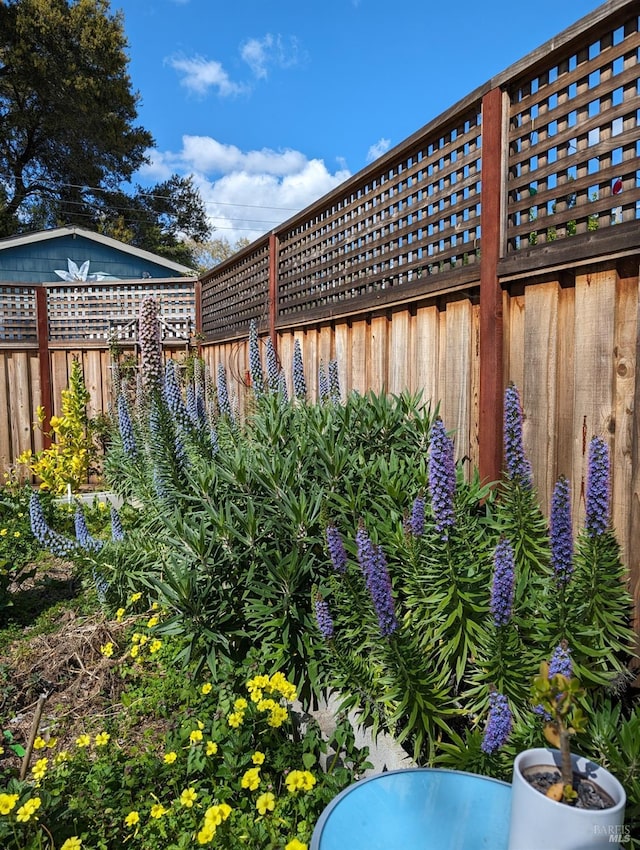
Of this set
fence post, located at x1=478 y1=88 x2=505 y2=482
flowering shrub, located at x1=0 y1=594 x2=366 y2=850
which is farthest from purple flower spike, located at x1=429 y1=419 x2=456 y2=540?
fence post, located at x1=478 y1=88 x2=505 y2=482

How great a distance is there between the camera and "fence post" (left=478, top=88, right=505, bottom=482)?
274 centimetres

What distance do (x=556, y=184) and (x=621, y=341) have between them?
0.80m

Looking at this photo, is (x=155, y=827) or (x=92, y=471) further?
(x=92, y=471)

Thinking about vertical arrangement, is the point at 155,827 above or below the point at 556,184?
below

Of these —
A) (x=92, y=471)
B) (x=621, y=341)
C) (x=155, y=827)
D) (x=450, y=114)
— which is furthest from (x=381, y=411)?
(x=92, y=471)

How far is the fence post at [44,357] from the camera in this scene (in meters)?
7.91

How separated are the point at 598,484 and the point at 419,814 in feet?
3.50

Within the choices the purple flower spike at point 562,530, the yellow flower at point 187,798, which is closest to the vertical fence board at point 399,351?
the purple flower spike at point 562,530

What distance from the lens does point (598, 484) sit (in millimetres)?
1744

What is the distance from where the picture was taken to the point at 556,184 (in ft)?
8.00

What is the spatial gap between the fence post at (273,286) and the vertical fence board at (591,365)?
3990mm

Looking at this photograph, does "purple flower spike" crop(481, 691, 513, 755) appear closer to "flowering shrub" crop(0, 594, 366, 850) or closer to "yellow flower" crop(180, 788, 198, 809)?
"flowering shrub" crop(0, 594, 366, 850)

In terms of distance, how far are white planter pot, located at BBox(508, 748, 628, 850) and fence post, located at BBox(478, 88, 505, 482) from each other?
1890 millimetres

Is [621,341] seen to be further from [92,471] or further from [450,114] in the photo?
[92,471]
